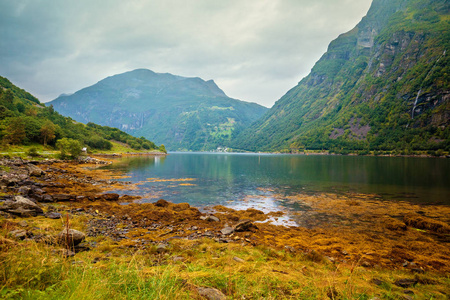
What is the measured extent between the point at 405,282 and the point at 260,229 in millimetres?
8724

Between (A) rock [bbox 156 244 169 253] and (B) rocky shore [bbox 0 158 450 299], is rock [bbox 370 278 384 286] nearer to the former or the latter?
(B) rocky shore [bbox 0 158 450 299]

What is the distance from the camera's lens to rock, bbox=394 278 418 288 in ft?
24.9

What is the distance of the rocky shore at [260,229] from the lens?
10.1 meters

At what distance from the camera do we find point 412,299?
6.29m

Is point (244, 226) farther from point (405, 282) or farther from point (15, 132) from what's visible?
point (15, 132)

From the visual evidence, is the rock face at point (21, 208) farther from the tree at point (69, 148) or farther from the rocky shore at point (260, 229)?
the tree at point (69, 148)

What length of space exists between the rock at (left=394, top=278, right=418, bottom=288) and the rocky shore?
0.04m

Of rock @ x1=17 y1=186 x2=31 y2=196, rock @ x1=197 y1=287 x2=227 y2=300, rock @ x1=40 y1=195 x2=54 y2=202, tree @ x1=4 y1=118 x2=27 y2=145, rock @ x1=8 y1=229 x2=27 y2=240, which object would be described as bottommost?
rock @ x1=40 y1=195 x2=54 y2=202

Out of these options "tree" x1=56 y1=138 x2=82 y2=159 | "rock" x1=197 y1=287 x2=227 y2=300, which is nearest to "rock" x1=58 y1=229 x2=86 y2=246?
"rock" x1=197 y1=287 x2=227 y2=300

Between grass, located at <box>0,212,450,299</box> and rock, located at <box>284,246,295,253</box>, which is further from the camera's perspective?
rock, located at <box>284,246,295,253</box>

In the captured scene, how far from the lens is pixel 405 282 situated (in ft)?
25.2

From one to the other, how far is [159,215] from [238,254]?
366 inches

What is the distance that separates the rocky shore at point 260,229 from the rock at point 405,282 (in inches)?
1.5

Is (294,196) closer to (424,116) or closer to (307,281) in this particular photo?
(307,281)
